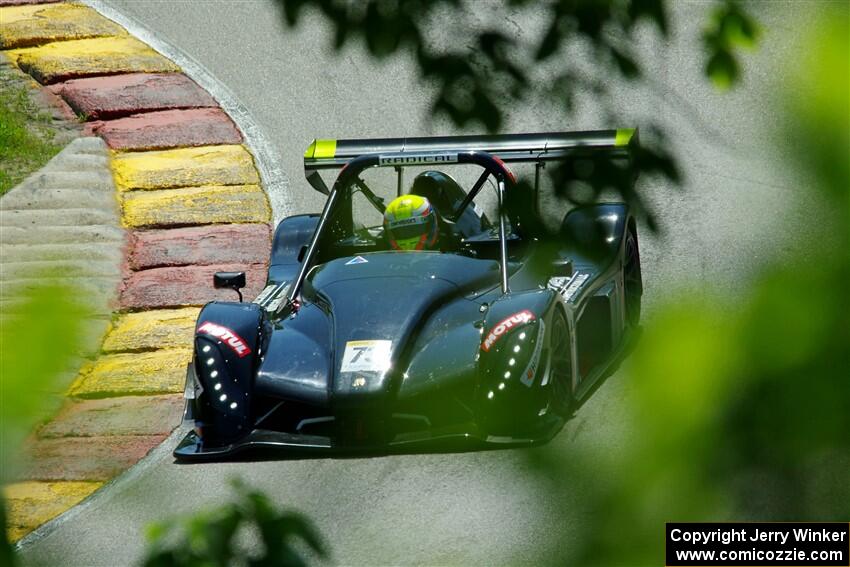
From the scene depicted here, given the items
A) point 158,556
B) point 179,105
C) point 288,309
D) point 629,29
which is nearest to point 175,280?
point 288,309

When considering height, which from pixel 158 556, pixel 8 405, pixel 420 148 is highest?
pixel 8 405

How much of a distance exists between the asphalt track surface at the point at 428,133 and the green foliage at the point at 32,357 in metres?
0.11

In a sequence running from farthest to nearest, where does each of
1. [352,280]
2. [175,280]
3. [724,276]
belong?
[175,280] < [352,280] < [724,276]

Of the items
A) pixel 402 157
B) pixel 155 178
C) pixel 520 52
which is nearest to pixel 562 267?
pixel 520 52

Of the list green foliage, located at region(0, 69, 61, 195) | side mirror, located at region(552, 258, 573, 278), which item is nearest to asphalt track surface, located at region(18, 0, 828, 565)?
side mirror, located at region(552, 258, 573, 278)

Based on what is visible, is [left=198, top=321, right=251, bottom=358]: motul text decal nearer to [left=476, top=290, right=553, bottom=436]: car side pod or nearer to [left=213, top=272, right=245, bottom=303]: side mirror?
[left=213, top=272, right=245, bottom=303]: side mirror

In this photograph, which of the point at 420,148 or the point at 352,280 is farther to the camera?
the point at 420,148

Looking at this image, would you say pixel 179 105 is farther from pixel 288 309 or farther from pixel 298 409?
pixel 298 409

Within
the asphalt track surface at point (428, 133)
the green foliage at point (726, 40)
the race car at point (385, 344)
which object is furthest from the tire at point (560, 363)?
the green foliage at point (726, 40)

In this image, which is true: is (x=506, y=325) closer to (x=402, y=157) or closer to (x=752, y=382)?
(x=402, y=157)

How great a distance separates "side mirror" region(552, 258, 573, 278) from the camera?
Result: 1825mm

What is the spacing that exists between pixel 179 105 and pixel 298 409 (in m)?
6.54

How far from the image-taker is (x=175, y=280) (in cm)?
970

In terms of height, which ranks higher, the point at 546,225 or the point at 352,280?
the point at 546,225
